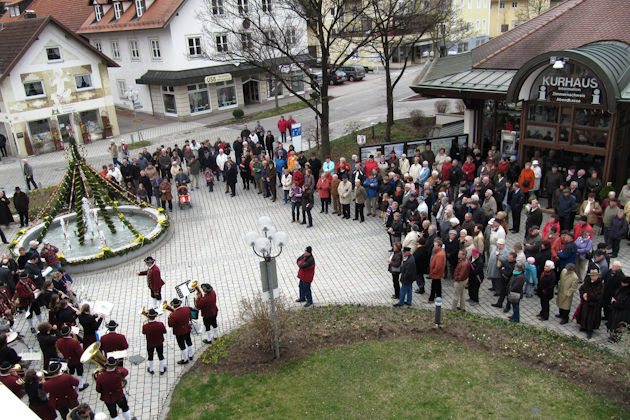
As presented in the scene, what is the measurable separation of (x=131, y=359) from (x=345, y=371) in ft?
12.9

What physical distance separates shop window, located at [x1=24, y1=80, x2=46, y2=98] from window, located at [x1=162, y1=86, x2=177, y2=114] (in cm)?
868

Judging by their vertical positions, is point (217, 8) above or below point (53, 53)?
above

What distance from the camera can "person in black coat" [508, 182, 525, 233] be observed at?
49.6 feet

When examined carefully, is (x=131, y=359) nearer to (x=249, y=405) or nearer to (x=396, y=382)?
(x=249, y=405)

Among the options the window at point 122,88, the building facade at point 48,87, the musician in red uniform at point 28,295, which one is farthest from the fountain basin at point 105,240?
the window at point 122,88

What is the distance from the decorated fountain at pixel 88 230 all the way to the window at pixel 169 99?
19456 mm

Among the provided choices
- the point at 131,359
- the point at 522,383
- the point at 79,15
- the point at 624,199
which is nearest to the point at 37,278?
the point at 131,359

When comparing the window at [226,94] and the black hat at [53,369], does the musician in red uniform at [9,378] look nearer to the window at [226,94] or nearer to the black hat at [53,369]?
the black hat at [53,369]

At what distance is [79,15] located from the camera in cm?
4381

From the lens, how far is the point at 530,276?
12.0 m

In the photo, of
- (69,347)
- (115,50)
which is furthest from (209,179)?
(115,50)

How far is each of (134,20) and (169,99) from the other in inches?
236

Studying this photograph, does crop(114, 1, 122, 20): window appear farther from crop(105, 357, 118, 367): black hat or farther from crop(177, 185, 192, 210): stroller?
crop(105, 357, 118, 367): black hat

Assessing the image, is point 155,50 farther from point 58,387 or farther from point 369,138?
point 58,387
